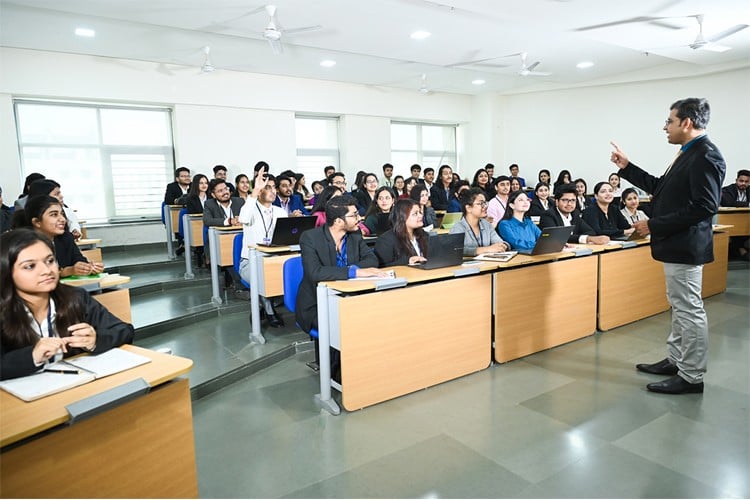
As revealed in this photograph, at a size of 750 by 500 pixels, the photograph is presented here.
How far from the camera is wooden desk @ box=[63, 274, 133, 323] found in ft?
8.62

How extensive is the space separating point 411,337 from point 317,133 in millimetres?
7534

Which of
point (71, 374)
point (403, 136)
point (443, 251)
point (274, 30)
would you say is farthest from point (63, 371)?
point (403, 136)

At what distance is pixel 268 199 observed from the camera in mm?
4234

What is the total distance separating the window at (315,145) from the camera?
30.7ft

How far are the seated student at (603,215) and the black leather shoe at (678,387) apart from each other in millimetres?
1998

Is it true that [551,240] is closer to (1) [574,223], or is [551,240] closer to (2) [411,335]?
(1) [574,223]

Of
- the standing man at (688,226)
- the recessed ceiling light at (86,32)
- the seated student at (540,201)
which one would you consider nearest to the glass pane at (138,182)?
the recessed ceiling light at (86,32)

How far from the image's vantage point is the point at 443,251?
2.96m

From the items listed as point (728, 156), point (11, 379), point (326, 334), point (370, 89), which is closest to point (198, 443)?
point (326, 334)

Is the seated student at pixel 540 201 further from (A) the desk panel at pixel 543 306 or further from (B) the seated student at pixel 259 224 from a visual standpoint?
(B) the seated student at pixel 259 224

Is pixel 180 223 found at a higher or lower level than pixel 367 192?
lower

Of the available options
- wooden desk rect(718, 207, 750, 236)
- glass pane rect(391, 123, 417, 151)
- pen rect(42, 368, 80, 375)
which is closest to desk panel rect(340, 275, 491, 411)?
pen rect(42, 368, 80, 375)

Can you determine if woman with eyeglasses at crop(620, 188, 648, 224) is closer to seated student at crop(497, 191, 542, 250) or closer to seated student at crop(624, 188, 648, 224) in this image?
seated student at crop(624, 188, 648, 224)

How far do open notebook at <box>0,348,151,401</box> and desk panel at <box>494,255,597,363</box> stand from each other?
2.30m
